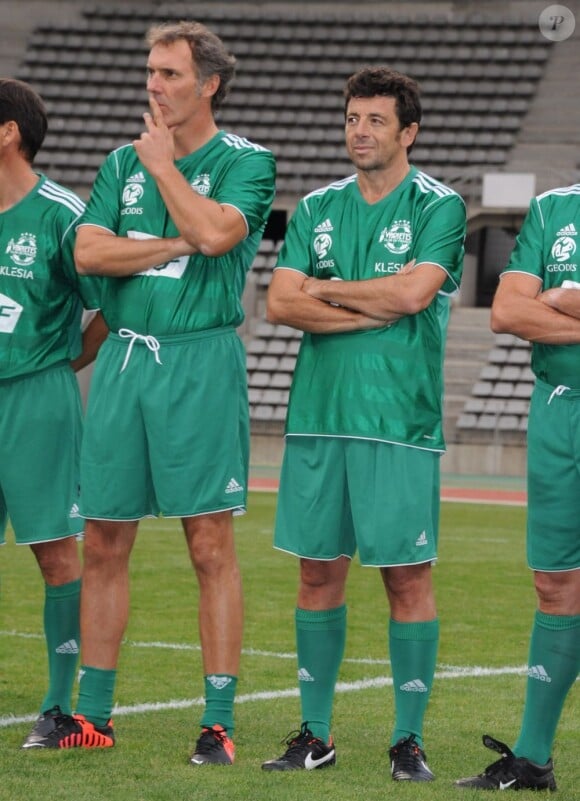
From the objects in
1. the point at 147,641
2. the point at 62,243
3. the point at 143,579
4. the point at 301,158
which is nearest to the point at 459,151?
the point at 301,158

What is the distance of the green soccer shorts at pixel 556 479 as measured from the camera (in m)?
4.31

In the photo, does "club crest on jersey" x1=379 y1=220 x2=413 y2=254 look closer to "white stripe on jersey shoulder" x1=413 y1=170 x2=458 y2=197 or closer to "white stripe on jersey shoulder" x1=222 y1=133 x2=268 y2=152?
"white stripe on jersey shoulder" x1=413 y1=170 x2=458 y2=197

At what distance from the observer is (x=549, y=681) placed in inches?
174

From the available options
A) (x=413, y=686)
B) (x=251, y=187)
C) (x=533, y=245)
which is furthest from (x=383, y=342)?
(x=413, y=686)

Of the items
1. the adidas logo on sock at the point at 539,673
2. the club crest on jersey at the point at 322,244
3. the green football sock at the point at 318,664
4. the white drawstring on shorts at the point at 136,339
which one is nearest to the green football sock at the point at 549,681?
the adidas logo on sock at the point at 539,673

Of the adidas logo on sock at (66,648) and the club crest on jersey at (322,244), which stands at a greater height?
the club crest on jersey at (322,244)

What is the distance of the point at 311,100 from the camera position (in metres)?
28.6

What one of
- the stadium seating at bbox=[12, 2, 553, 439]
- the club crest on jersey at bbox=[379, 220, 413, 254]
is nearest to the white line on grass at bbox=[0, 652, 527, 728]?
the club crest on jersey at bbox=[379, 220, 413, 254]

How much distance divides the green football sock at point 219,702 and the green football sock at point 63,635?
0.58m

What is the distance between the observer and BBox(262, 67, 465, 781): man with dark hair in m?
4.49

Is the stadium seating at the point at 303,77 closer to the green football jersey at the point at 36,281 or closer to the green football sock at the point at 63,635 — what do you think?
the green football jersey at the point at 36,281

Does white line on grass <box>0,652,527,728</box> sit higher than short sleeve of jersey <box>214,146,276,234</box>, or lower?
lower

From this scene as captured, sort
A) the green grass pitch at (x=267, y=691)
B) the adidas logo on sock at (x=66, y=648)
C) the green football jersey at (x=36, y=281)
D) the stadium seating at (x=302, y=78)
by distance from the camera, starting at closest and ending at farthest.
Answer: the green grass pitch at (x=267, y=691) < the green football jersey at (x=36, y=281) < the adidas logo on sock at (x=66, y=648) < the stadium seating at (x=302, y=78)

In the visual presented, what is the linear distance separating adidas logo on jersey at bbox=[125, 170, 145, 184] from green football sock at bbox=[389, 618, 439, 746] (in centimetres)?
162
